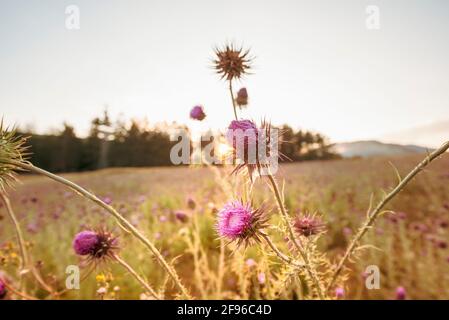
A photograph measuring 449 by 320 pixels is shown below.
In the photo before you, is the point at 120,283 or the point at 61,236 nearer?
the point at 120,283

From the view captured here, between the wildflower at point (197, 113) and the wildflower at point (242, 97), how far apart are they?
39cm

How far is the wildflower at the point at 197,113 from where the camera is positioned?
277cm

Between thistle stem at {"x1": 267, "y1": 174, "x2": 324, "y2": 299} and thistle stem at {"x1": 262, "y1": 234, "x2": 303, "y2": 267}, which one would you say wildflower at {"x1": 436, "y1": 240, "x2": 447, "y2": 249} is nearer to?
thistle stem at {"x1": 267, "y1": 174, "x2": 324, "y2": 299}

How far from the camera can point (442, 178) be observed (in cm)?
738

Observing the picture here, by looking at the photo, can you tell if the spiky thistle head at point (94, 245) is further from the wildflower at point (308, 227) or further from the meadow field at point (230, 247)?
the wildflower at point (308, 227)

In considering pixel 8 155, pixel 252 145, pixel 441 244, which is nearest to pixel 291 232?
pixel 252 145

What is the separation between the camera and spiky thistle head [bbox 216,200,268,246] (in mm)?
1554

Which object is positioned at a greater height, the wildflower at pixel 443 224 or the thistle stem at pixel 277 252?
the thistle stem at pixel 277 252

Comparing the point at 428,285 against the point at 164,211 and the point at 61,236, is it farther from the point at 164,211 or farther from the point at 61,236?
the point at 61,236

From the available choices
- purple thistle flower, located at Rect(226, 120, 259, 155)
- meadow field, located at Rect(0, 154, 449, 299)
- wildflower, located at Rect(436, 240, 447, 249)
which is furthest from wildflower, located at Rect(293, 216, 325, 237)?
wildflower, located at Rect(436, 240, 447, 249)

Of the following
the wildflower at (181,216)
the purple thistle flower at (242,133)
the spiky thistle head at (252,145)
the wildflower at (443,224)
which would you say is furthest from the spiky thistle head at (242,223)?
the wildflower at (443,224)

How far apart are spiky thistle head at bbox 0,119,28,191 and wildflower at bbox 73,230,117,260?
1.57ft

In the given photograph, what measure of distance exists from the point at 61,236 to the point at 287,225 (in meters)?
4.52
